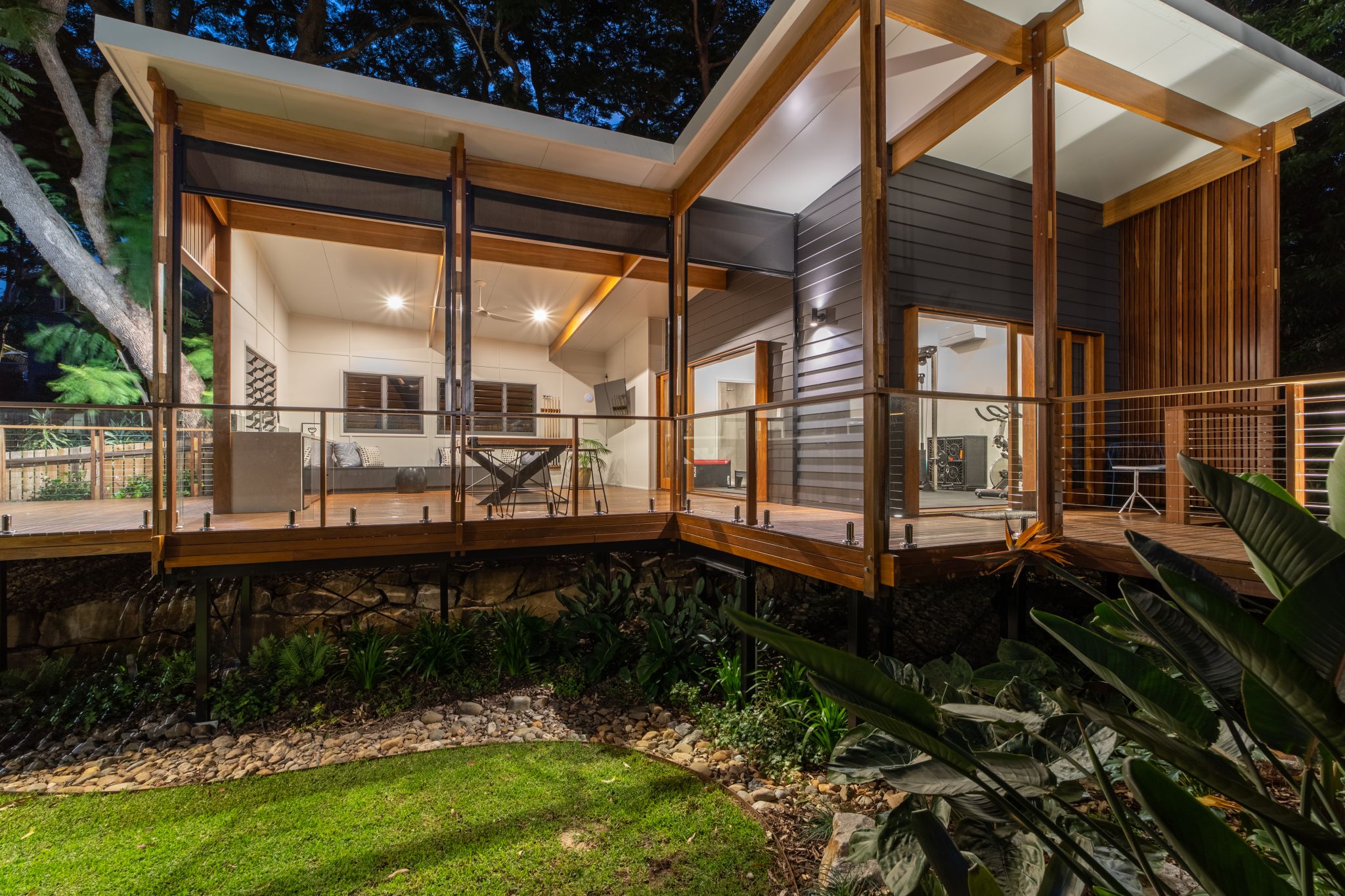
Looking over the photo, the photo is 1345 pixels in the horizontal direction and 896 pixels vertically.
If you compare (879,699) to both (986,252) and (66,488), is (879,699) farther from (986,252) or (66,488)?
(986,252)

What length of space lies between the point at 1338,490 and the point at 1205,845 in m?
0.58

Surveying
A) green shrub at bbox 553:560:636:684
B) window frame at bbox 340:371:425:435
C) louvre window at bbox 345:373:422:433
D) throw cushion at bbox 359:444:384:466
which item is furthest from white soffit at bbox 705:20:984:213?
louvre window at bbox 345:373:422:433

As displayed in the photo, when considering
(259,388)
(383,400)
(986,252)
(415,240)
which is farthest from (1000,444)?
(383,400)

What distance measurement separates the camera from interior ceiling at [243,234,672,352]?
23.4 feet

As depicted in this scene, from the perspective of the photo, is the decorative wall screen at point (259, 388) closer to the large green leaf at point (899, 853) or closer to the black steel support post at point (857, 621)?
the black steel support post at point (857, 621)

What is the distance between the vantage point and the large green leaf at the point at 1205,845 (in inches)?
27.4

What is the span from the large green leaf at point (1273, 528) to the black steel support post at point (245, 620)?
5850 millimetres

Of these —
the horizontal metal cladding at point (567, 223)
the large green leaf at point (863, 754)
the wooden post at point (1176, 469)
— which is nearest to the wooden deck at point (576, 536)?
the wooden post at point (1176, 469)

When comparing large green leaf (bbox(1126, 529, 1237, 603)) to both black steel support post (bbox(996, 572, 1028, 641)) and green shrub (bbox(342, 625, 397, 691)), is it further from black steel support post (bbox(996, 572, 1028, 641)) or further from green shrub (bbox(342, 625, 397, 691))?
green shrub (bbox(342, 625, 397, 691))

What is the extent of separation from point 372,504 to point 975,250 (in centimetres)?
630

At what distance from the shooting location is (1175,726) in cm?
97

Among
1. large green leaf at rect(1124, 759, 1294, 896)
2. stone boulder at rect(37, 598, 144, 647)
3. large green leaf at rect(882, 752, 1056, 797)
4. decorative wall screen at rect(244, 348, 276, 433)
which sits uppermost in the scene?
decorative wall screen at rect(244, 348, 276, 433)

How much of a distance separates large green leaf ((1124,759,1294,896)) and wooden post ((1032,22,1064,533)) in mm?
3509

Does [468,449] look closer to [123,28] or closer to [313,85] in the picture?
[313,85]
